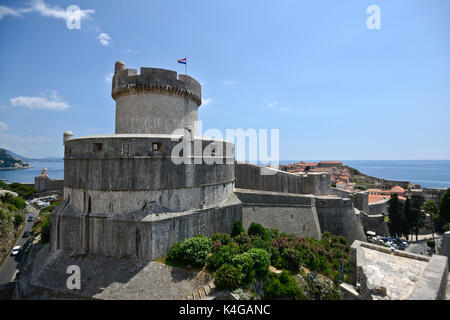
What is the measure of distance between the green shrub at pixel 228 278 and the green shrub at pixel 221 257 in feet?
2.10

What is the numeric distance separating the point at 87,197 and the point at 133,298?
6411mm

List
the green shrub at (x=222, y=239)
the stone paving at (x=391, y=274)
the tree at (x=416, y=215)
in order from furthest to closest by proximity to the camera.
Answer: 1. the tree at (x=416, y=215)
2. the green shrub at (x=222, y=239)
3. the stone paving at (x=391, y=274)

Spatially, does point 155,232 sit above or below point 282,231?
above

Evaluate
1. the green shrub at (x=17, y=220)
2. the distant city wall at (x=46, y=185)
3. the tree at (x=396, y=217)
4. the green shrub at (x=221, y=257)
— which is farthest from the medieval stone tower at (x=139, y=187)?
the distant city wall at (x=46, y=185)

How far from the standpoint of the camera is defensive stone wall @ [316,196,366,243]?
20.1 metres

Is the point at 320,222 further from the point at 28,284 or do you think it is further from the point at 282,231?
the point at 28,284

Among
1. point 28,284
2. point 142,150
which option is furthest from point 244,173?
point 28,284

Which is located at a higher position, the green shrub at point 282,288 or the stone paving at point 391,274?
the stone paving at point 391,274

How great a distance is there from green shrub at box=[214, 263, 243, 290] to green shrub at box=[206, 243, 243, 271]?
639 mm

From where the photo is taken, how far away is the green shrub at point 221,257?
11336 millimetres

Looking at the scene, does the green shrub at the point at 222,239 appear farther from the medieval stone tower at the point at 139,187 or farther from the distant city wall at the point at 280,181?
the distant city wall at the point at 280,181

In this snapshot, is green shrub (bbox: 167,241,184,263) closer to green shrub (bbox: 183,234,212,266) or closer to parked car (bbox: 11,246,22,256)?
green shrub (bbox: 183,234,212,266)

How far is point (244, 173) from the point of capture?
67.2ft
